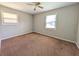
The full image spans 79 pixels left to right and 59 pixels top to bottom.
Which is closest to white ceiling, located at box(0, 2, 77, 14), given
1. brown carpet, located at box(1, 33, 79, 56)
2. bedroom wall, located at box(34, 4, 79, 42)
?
bedroom wall, located at box(34, 4, 79, 42)

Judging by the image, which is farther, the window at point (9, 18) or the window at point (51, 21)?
the window at point (51, 21)

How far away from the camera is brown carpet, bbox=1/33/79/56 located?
5.05 feet

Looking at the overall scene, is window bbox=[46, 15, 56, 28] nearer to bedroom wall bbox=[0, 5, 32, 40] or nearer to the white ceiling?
the white ceiling

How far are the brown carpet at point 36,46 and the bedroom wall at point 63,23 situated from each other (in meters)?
0.12

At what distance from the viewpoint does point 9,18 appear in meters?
1.53

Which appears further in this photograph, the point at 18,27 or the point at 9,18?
the point at 18,27

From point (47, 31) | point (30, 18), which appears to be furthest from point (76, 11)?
point (30, 18)

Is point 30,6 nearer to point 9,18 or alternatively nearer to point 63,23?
point 9,18

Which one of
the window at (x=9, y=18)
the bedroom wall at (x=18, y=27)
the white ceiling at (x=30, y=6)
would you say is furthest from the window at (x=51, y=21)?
the window at (x=9, y=18)

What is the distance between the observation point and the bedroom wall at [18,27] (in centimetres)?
150

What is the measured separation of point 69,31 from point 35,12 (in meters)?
0.82

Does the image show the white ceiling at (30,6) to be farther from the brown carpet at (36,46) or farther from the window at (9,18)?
the brown carpet at (36,46)

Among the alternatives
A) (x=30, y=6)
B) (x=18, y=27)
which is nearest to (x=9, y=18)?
(x=18, y=27)

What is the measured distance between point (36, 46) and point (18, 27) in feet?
1.90
